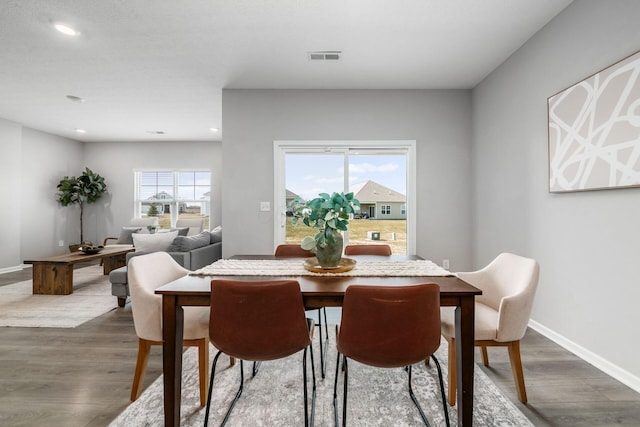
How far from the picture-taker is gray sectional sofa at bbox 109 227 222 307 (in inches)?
133

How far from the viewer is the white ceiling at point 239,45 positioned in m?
2.36

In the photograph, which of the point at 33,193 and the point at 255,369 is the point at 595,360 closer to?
the point at 255,369

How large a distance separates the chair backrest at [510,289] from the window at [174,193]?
6.25 metres

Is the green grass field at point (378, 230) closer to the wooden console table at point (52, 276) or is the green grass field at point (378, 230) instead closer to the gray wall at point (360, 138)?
the gray wall at point (360, 138)

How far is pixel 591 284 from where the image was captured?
219 cm

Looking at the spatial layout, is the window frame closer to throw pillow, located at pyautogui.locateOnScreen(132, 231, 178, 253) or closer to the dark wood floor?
throw pillow, located at pyautogui.locateOnScreen(132, 231, 178, 253)

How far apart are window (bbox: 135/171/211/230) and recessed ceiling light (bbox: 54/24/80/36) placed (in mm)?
4478

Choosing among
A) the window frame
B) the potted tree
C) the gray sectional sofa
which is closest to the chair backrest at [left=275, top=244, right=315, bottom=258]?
the gray sectional sofa

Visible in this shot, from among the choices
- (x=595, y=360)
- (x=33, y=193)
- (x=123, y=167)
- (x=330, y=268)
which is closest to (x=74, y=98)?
(x=33, y=193)

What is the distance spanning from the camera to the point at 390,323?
4.24 feet

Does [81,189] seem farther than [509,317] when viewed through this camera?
Yes

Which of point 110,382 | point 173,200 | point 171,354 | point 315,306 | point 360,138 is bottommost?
point 110,382

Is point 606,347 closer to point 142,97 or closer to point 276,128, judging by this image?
point 276,128

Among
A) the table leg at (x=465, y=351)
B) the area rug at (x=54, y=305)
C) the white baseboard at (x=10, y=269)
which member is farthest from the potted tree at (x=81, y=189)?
the table leg at (x=465, y=351)
